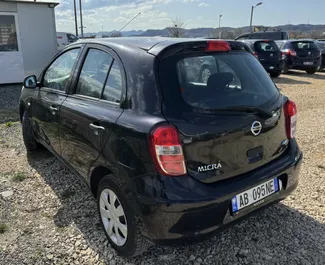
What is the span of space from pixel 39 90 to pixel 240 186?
280 cm

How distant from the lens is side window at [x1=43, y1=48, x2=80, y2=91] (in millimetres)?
3273

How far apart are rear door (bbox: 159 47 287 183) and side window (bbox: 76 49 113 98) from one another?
0.69 m

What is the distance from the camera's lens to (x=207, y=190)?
2.12m

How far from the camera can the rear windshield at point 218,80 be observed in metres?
2.20

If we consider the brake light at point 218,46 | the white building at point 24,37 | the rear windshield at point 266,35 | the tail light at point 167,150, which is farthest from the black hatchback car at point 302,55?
the tail light at point 167,150

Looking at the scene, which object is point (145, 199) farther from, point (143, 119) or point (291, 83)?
point (291, 83)

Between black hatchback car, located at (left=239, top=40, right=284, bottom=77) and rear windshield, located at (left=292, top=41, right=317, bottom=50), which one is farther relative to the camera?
rear windshield, located at (left=292, top=41, right=317, bottom=50)

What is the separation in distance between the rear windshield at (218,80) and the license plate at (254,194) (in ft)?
2.04

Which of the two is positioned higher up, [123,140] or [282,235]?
[123,140]

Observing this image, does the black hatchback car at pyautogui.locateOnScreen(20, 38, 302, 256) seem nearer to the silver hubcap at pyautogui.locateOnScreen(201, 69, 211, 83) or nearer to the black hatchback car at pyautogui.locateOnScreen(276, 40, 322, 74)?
the silver hubcap at pyautogui.locateOnScreen(201, 69, 211, 83)

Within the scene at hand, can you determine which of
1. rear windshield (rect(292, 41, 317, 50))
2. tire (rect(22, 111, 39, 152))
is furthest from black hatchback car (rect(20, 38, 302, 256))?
rear windshield (rect(292, 41, 317, 50))

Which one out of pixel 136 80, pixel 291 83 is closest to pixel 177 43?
pixel 136 80

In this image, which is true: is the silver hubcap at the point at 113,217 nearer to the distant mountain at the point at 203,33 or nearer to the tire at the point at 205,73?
the tire at the point at 205,73

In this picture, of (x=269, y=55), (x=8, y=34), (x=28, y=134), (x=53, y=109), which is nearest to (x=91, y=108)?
(x=53, y=109)
